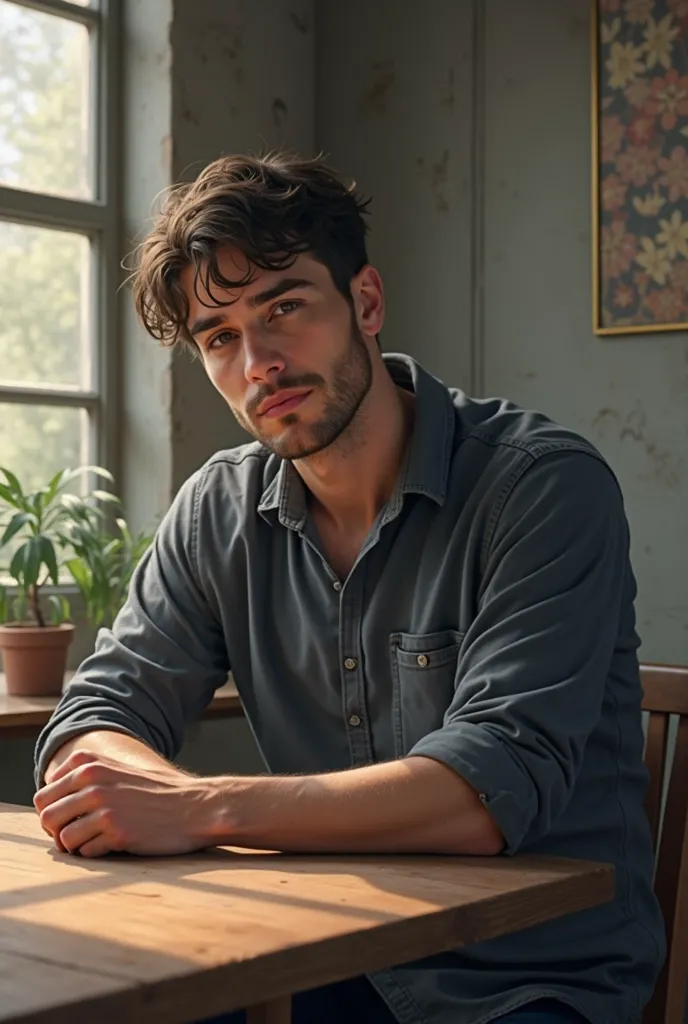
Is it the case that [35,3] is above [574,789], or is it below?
above

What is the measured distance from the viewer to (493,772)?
1481 mm

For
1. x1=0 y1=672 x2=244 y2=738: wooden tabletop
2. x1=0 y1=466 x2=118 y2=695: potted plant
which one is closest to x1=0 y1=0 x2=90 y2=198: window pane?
x1=0 y1=466 x2=118 y2=695: potted plant

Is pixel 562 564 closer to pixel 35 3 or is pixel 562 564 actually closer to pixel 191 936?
pixel 191 936

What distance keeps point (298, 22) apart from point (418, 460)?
7.34 ft

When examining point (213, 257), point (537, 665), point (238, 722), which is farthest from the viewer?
point (238, 722)

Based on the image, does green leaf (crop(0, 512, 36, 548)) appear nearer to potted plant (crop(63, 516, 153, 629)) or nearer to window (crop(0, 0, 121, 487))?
potted plant (crop(63, 516, 153, 629))

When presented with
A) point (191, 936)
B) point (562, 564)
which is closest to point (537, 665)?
point (562, 564)

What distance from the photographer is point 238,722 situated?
3449 mm

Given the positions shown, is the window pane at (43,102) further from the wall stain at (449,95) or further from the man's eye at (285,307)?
the man's eye at (285,307)

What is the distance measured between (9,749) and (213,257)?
1520 mm

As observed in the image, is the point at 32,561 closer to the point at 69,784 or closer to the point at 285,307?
the point at 285,307

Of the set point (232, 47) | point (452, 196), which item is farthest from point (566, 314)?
point (232, 47)

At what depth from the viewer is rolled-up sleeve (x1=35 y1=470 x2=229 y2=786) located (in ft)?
6.00

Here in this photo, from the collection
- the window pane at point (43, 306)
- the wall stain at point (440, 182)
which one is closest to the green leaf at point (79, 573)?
the window pane at point (43, 306)
